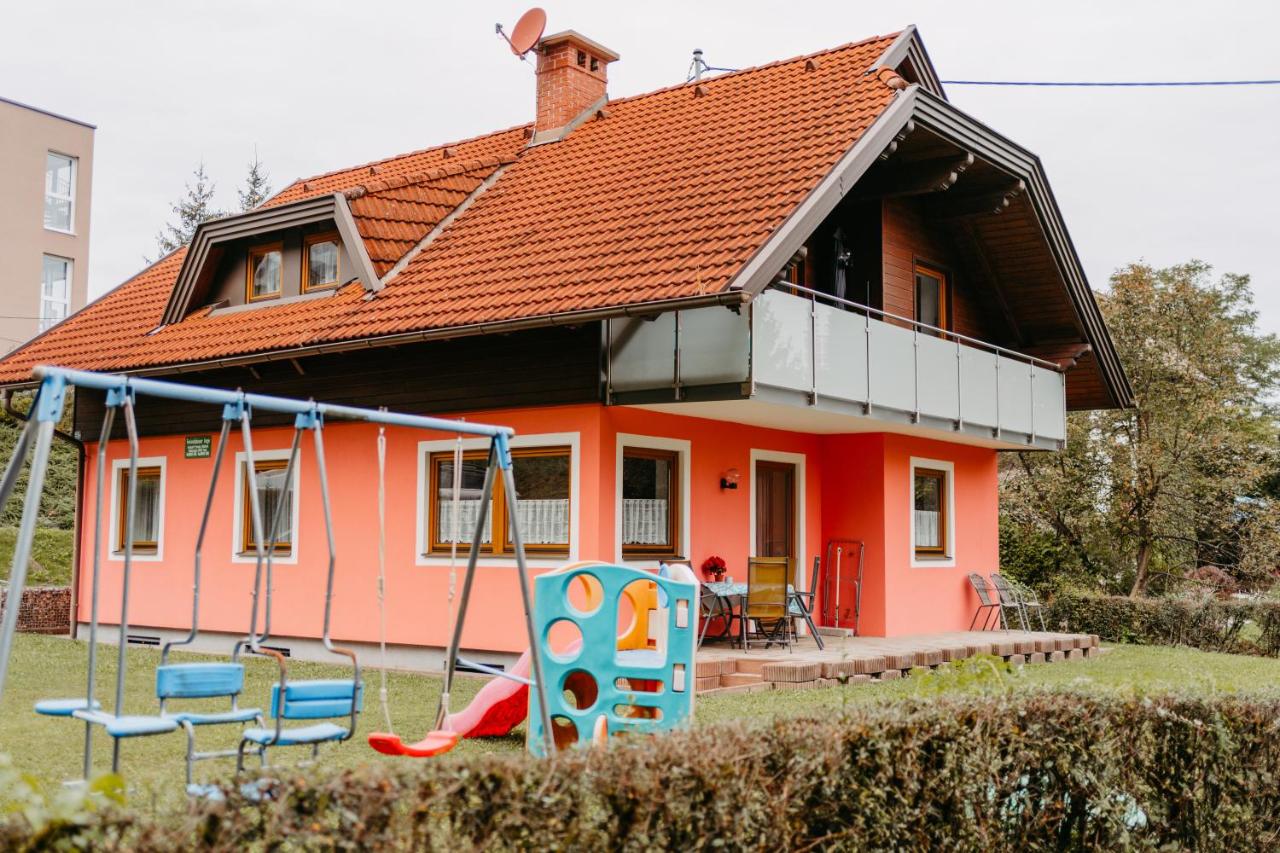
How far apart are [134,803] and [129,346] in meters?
13.6

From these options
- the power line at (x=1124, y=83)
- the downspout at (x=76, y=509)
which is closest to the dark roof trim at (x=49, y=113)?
the downspout at (x=76, y=509)

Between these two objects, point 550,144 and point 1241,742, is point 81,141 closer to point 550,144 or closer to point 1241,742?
point 550,144

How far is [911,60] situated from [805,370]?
588 centimetres

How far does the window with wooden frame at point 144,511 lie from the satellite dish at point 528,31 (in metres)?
7.34

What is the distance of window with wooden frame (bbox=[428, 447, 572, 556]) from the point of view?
13305 mm

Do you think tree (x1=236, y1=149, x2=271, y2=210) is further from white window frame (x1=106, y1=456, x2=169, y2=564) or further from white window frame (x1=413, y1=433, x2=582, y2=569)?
white window frame (x1=413, y1=433, x2=582, y2=569)

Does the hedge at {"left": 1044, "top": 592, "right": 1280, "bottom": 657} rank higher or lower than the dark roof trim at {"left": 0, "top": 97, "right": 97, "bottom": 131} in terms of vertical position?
lower

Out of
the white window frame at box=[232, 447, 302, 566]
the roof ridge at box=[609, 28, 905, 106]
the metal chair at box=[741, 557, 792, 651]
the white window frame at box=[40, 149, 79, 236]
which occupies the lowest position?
the metal chair at box=[741, 557, 792, 651]


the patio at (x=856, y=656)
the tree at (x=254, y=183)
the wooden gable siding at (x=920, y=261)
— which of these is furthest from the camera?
the tree at (x=254, y=183)

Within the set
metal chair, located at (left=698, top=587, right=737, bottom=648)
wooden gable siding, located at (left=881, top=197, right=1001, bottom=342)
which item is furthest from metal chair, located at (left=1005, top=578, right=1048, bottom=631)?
metal chair, located at (left=698, top=587, right=737, bottom=648)

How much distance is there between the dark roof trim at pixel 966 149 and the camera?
460 inches

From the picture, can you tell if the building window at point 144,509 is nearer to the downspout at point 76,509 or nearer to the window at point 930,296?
the downspout at point 76,509

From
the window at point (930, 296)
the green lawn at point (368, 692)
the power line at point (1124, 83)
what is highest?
the power line at point (1124, 83)

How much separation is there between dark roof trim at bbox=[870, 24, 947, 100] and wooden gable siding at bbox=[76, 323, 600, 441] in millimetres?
5059
